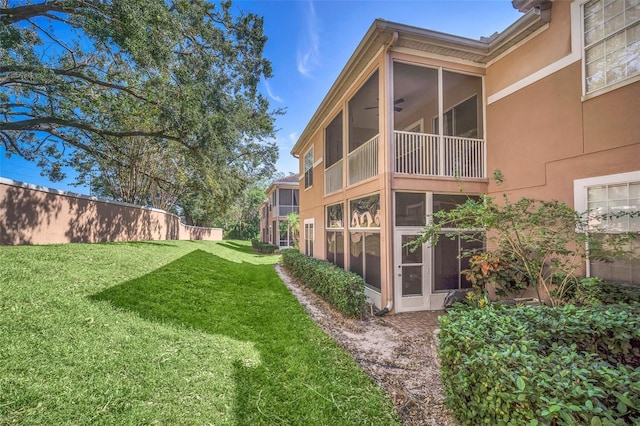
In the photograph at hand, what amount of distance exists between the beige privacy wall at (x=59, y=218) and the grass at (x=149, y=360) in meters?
1.67

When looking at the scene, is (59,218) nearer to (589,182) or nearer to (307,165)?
(307,165)

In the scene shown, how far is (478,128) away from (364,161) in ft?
10.5

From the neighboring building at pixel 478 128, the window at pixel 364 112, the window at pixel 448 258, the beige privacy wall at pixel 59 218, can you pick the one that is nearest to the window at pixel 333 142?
the window at pixel 364 112

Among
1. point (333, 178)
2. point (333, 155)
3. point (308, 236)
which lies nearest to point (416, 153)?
point (333, 178)

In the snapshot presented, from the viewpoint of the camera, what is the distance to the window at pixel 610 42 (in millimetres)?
4590

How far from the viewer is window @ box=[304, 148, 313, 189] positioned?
13.7m

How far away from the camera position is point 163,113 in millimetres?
8070

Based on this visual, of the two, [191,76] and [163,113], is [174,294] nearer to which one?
[163,113]

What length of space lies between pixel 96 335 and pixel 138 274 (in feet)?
10.5

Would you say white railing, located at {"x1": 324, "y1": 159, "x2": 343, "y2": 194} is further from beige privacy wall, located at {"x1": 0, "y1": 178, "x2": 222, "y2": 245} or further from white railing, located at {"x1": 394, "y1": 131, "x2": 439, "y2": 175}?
beige privacy wall, located at {"x1": 0, "y1": 178, "x2": 222, "y2": 245}

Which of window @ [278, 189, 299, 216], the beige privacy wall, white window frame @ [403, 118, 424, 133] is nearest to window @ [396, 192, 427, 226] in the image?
white window frame @ [403, 118, 424, 133]

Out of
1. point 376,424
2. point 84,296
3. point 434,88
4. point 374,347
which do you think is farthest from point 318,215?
point 376,424

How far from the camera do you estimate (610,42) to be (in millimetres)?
4867

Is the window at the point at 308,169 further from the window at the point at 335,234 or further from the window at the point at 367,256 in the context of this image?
the window at the point at 367,256
